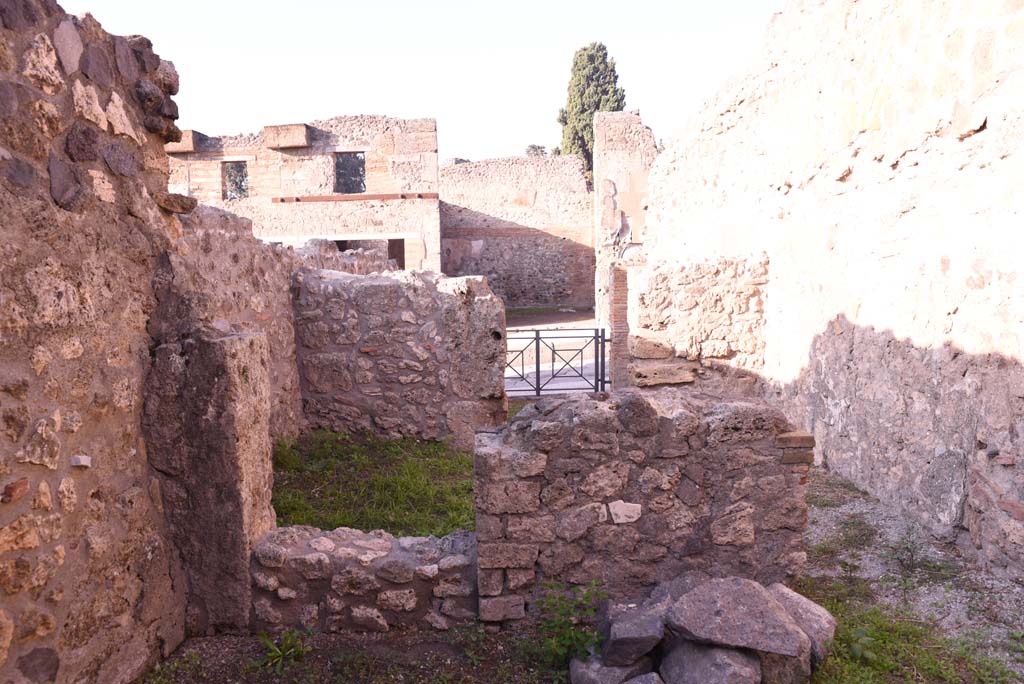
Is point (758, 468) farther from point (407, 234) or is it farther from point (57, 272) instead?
point (407, 234)

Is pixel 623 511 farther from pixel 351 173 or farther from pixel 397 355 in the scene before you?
pixel 351 173

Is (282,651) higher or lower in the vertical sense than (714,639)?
lower

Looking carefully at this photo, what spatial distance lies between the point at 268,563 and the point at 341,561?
0.30m

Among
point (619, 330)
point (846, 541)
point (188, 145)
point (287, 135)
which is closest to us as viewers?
point (846, 541)

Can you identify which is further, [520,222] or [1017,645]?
[520,222]

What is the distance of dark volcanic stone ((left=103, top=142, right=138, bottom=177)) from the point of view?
271 centimetres

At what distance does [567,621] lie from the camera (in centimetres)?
286

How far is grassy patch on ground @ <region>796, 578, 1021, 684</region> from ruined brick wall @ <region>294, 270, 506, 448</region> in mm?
3177

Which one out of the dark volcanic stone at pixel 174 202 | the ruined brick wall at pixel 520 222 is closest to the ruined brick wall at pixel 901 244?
the dark volcanic stone at pixel 174 202

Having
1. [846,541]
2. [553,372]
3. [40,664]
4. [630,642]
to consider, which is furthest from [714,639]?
[553,372]

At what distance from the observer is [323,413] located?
225 inches

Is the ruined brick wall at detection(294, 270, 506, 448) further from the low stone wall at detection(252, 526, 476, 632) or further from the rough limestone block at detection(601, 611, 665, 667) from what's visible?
the rough limestone block at detection(601, 611, 665, 667)

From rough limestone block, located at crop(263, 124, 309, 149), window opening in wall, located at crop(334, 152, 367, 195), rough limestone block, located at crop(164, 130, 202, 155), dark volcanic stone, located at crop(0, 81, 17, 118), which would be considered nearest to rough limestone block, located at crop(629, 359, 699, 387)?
dark volcanic stone, located at crop(0, 81, 17, 118)

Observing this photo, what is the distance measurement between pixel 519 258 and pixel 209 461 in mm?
18802
